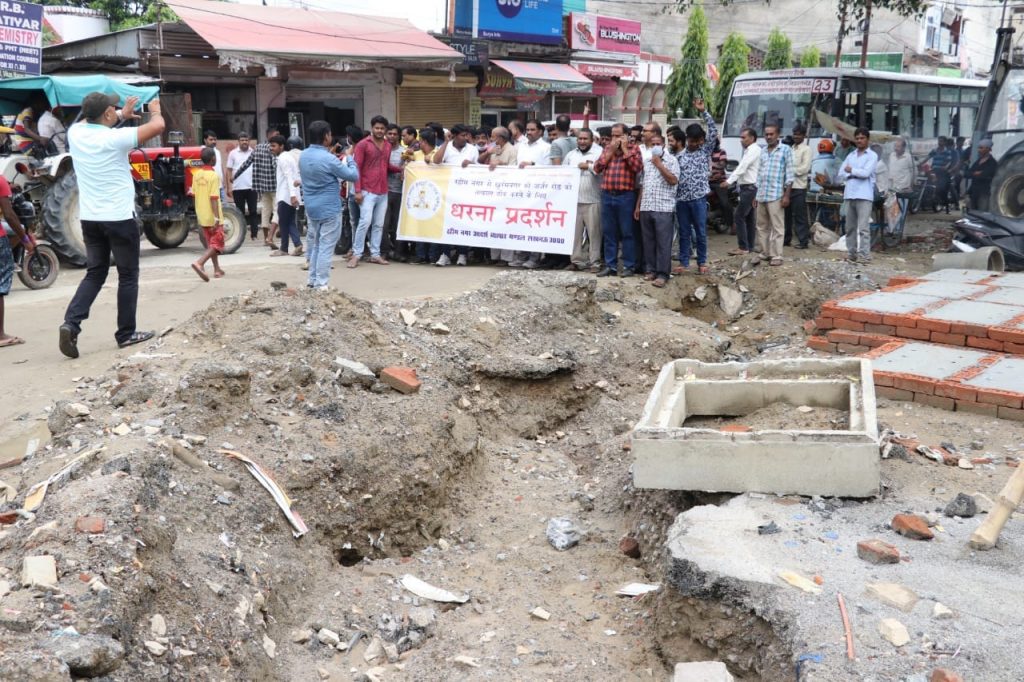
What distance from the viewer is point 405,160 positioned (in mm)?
11219

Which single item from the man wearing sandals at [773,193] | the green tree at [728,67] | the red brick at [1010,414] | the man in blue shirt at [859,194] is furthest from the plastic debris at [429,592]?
the green tree at [728,67]

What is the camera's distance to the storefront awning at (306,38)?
15.9 m

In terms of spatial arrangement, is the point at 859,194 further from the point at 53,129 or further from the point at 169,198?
the point at 53,129

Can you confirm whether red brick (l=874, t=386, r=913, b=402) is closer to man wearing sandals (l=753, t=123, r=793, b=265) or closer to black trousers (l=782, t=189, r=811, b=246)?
man wearing sandals (l=753, t=123, r=793, b=265)

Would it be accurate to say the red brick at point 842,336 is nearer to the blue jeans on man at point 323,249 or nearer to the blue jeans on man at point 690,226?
the blue jeans on man at point 690,226

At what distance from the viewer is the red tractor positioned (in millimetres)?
11672

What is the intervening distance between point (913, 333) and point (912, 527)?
3369 mm

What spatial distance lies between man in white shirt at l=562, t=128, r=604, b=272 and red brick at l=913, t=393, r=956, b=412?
4.59 metres

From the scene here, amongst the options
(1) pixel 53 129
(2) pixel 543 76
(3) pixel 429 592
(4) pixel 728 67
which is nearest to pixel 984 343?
(3) pixel 429 592

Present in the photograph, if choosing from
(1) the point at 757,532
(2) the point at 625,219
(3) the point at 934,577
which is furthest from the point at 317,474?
(2) the point at 625,219

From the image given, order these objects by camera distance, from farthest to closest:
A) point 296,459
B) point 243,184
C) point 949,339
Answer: point 243,184, point 949,339, point 296,459

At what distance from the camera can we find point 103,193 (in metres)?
6.31

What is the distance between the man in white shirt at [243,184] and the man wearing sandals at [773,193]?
677cm

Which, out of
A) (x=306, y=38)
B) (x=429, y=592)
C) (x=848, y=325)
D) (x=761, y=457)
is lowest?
(x=429, y=592)
